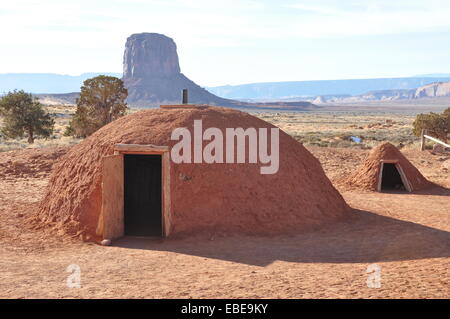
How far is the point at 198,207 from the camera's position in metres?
9.03

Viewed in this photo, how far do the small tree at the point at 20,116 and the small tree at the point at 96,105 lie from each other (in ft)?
8.57

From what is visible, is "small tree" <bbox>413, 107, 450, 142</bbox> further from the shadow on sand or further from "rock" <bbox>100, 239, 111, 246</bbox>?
"rock" <bbox>100, 239, 111, 246</bbox>

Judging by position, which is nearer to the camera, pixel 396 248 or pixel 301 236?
pixel 396 248

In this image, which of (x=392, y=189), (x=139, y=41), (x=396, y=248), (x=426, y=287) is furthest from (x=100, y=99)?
(x=139, y=41)

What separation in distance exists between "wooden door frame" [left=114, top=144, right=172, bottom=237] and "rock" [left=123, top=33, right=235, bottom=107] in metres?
85.9

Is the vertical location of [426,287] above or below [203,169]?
below

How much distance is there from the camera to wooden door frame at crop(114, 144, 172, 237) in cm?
879

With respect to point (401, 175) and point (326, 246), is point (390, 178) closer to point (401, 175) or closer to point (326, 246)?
point (401, 175)

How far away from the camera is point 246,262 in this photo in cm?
744

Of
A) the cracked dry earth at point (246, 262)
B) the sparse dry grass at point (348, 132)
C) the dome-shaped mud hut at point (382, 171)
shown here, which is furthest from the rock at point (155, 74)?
the cracked dry earth at point (246, 262)

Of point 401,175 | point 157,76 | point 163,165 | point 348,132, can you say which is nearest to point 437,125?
point 401,175

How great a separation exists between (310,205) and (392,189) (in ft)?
19.8

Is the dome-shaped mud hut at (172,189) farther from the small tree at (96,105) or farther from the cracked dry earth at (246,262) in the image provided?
the small tree at (96,105)
